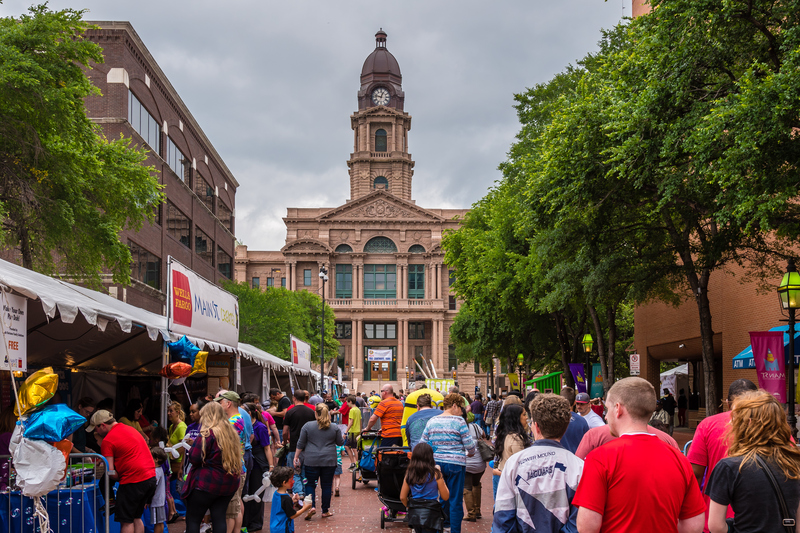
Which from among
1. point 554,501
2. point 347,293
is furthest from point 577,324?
point 347,293

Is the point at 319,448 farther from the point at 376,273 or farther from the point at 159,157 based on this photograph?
the point at 376,273

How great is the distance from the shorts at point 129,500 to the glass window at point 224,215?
156ft

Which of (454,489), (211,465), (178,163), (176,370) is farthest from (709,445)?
(178,163)

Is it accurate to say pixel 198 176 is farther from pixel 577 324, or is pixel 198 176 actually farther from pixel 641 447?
pixel 641 447

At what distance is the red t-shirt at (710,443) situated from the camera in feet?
19.4

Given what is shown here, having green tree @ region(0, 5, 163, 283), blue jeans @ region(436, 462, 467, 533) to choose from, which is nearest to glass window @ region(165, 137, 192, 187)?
green tree @ region(0, 5, 163, 283)

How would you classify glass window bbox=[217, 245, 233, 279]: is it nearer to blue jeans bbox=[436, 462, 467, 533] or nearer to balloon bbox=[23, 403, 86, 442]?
blue jeans bbox=[436, 462, 467, 533]

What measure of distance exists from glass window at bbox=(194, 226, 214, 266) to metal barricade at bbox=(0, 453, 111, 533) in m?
39.9

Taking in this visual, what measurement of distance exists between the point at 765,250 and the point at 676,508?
14458 millimetres

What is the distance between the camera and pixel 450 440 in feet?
28.6

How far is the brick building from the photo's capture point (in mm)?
33500

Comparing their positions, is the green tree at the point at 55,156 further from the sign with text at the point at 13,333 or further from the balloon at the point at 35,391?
the balloon at the point at 35,391

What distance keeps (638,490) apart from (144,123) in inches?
1449

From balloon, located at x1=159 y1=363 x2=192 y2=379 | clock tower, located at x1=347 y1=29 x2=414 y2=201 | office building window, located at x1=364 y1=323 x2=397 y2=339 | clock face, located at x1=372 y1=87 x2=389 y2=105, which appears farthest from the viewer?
clock face, located at x1=372 y1=87 x2=389 y2=105
